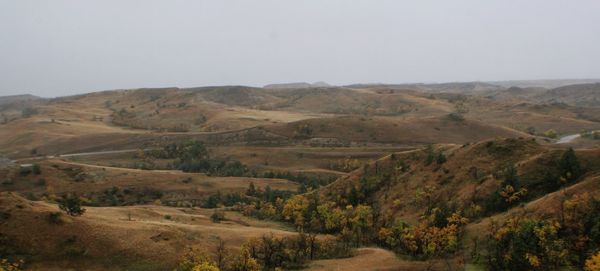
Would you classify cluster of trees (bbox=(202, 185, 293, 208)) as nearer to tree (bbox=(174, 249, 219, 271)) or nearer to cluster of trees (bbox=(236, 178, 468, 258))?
cluster of trees (bbox=(236, 178, 468, 258))

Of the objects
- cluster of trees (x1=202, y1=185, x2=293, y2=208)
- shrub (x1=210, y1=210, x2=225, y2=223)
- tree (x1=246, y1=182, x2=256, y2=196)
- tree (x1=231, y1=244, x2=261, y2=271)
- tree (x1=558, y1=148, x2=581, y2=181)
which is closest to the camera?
tree (x1=231, y1=244, x2=261, y2=271)

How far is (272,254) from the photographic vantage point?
122ft

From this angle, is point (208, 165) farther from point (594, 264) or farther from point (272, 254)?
point (594, 264)

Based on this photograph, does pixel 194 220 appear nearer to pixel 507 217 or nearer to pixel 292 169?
pixel 507 217

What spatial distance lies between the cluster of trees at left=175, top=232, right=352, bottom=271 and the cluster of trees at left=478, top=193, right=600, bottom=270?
475 inches

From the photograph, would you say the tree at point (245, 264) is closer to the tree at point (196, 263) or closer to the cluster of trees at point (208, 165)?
the tree at point (196, 263)

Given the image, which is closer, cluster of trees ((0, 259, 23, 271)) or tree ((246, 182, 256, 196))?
cluster of trees ((0, 259, 23, 271))

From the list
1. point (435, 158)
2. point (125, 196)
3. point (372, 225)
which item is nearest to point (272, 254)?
point (372, 225)

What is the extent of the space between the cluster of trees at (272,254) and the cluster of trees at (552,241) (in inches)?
475

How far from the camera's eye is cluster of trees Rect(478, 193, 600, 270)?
2877 centimetres

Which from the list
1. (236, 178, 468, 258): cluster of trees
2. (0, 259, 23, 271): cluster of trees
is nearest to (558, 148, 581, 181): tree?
(236, 178, 468, 258): cluster of trees

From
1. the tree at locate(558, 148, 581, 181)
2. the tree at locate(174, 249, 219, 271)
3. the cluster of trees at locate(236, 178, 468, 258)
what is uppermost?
the tree at locate(558, 148, 581, 181)

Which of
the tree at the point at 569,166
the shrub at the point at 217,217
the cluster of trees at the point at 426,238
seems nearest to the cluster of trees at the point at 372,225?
the cluster of trees at the point at 426,238

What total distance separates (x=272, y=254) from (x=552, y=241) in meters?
20.0
